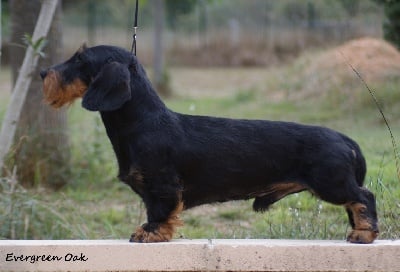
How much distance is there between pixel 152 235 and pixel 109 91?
0.87 m

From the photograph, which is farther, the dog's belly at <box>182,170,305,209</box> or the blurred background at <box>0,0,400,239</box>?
the blurred background at <box>0,0,400,239</box>

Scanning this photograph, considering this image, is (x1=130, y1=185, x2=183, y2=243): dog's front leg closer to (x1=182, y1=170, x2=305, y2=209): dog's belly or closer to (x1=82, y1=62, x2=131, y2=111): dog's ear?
(x1=182, y1=170, x2=305, y2=209): dog's belly

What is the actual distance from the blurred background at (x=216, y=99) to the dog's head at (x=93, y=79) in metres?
2.02

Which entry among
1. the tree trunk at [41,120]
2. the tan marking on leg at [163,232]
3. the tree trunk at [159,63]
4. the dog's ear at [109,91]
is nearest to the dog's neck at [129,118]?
the dog's ear at [109,91]

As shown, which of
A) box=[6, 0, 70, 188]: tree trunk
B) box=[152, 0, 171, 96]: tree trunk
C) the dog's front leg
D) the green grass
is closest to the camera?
the dog's front leg

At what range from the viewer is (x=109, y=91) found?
4.48m

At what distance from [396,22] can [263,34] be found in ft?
77.9

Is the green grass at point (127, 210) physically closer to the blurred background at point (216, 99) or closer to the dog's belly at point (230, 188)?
the blurred background at point (216, 99)

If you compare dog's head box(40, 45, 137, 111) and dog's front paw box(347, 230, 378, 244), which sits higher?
dog's head box(40, 45, 137, 111)

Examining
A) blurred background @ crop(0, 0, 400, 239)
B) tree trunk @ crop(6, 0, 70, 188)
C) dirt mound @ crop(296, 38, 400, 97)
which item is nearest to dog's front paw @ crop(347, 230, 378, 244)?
blurred background @ crop(0, 0, 400, 239)

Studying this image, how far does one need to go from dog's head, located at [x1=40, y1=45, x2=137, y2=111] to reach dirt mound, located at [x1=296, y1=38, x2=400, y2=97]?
1106 cm

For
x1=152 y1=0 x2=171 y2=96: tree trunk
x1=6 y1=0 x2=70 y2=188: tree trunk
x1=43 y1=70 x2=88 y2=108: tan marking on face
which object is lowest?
x1=152 y1=0 x2=171 y2=96: tree trunk

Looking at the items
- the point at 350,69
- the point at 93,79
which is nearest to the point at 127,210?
the point at 93,79

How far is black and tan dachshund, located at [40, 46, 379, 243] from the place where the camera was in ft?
14.8
